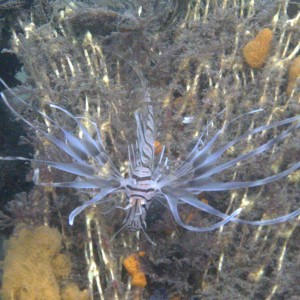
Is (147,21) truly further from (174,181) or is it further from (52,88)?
(174,181)

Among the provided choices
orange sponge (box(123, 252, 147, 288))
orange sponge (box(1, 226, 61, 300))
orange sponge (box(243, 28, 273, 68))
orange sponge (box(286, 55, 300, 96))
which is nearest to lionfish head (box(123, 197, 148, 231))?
orange sponge (box(123, 252, 147, 288))

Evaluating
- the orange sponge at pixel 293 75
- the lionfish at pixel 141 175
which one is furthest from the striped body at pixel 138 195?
the orange sponge at pixel 293 75

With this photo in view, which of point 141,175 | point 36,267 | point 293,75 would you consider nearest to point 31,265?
point 36,267

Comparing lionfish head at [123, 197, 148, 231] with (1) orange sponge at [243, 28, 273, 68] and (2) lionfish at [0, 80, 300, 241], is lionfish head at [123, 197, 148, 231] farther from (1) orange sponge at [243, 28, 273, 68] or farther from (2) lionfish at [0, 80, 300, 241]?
(1) orange sponge at [243, 28, 273, 68]

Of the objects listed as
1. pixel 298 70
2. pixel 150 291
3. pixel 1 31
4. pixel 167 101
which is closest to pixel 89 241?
pixel 150 291

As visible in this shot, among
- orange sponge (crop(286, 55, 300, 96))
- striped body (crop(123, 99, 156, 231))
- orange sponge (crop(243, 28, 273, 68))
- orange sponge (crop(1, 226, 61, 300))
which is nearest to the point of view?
striped body (crop(123, 99, 156, 231))
